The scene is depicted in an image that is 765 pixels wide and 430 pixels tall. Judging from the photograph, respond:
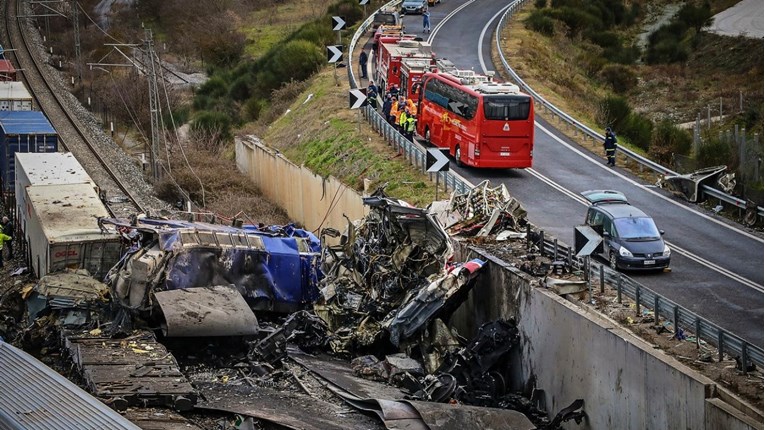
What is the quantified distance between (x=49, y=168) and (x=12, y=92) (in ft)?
60.9

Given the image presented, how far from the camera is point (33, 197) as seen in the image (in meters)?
29.0

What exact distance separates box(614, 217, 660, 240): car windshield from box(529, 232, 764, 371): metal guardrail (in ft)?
5.82

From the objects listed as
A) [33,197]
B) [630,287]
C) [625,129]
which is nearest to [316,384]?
[630,287]

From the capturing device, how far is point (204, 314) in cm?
2036

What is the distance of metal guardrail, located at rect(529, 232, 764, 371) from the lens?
16.3 metres

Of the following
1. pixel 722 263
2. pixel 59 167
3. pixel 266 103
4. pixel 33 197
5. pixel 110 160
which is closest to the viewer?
pixel 722 263

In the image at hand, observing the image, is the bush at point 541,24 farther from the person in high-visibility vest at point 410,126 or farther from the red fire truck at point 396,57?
the person in high-visibility vest at point 410,126

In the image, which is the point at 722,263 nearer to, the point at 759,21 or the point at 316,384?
the point at 316,384

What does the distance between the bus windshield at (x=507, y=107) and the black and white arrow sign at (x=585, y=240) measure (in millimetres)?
9688

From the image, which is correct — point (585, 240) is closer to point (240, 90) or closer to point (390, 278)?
point (390, 278)

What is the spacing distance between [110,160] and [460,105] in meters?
19.9

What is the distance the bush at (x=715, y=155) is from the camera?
33.6 metres

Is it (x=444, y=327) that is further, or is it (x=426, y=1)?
(x=426, y=1)

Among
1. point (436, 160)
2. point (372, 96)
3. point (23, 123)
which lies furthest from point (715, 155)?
point (23, 123)
